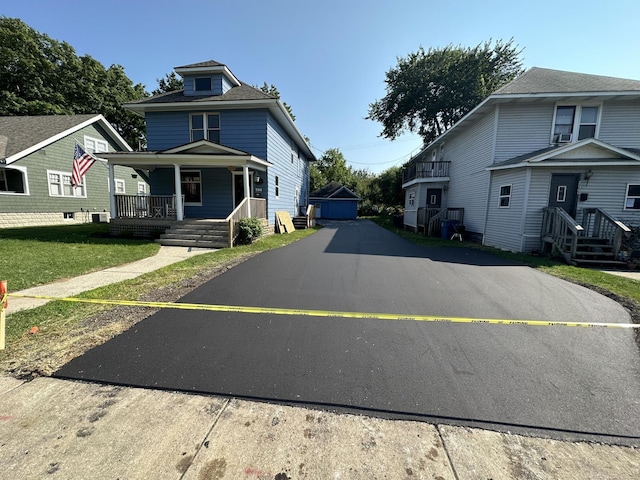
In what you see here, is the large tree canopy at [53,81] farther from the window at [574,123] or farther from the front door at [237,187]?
the window at [574,123]

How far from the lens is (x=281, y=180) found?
16.1 meters

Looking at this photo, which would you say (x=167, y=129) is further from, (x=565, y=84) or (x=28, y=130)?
(x=565, y=84)

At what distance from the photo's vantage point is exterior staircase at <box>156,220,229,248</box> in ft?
33.8

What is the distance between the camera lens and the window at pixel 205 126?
45.0ft

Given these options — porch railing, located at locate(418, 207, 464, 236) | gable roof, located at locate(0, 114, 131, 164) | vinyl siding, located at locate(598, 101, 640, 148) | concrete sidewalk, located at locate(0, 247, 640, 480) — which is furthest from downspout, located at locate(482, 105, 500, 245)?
gable roof, located at locate(0, 114, 131, 164)

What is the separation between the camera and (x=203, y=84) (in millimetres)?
13984

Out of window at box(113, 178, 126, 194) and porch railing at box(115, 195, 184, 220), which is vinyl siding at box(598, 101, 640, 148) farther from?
window at box(113, 178, 126, 194)

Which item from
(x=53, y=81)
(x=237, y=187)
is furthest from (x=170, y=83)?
(x=237, y=187)

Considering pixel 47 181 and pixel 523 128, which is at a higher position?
pixel 523 128

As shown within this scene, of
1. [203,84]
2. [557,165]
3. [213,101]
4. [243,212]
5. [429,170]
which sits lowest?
[243,212]

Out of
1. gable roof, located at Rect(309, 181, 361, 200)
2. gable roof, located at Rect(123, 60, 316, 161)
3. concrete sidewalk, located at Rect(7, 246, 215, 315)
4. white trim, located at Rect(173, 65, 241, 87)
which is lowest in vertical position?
concrete sidewalk, located at Rect(7, 246, 215, 315)

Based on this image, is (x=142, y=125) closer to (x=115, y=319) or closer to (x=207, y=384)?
(x=115, y=319)

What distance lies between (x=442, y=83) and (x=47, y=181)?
32630 millimetres

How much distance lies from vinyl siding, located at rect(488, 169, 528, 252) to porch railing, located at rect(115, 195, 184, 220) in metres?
14.0
